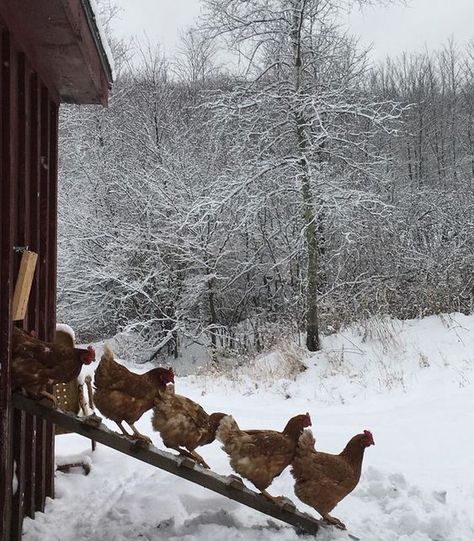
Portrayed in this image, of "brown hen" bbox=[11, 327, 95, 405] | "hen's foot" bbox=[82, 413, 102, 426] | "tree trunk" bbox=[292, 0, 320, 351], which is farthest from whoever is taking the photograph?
"tree trunk" bbox=[292, 0, 320, 351]

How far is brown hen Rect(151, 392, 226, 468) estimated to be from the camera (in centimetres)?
340

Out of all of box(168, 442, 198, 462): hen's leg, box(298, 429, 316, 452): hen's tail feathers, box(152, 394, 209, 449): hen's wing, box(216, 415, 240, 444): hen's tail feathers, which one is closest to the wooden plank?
box(152, 394, 209, 449): hen's wing

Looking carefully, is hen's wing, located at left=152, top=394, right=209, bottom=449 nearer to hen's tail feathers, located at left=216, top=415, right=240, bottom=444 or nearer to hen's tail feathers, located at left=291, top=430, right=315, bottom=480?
hen's tail feathers, located at left=216, top=415, right=240, bottom=444

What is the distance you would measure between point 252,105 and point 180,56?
31.0ft

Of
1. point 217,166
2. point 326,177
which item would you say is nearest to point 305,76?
point 326,177

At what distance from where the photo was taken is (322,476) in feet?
10.8

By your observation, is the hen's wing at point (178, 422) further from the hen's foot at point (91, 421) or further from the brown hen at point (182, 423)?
the hen's foot at point (91, 421)

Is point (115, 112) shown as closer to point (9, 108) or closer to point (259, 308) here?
point (259, 308)

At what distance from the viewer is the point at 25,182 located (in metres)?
3.25

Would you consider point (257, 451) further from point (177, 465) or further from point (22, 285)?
point (22, 285)

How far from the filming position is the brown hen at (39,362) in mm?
3035

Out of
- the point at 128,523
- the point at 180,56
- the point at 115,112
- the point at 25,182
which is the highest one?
the point at 180,56

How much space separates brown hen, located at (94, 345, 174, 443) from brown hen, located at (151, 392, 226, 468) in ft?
0.27

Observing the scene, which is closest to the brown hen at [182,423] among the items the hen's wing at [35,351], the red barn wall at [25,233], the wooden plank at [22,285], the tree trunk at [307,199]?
the hen's wing at [35,351]
